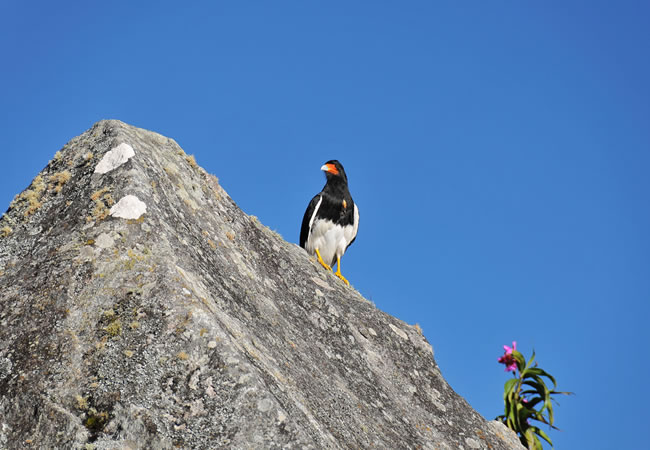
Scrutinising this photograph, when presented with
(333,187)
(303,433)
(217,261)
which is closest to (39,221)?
(217,261)

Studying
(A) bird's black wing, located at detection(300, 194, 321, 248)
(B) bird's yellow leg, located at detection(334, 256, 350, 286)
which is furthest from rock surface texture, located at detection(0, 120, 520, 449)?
(A) bird's black wing, located at detection(300, 194, 321, 248)

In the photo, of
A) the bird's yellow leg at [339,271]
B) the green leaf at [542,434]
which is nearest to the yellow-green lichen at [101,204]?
the bird's yellow leg at [339,271]

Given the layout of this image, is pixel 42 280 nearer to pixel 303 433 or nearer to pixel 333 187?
pixel 303 433

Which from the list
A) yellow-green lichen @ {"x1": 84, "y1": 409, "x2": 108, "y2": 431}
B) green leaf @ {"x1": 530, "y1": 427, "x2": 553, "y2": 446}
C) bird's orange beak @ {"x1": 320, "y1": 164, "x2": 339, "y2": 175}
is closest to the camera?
yellow-green lichen @ {"x1": 84, "y1": 409, "x2": 108, "y2": 431}

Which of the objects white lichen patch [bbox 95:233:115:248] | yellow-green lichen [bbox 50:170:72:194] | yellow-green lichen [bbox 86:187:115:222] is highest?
yellow-green lichen [bbox 50:170:72:194]

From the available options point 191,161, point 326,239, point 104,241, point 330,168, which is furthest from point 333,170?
point 104,241

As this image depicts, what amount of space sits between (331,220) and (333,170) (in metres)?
0.87

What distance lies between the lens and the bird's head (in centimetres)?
1113

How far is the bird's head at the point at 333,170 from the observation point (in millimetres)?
11133

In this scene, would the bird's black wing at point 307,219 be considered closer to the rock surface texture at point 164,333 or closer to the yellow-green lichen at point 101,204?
the rock surface texture at point 164,333

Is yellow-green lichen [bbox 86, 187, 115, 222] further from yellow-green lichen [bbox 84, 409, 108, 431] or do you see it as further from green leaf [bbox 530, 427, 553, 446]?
green leaf [bbox 530, 427, 553, 446]

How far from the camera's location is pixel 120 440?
10.6 feet

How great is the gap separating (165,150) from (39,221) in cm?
146

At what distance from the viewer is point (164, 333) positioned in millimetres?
3553
